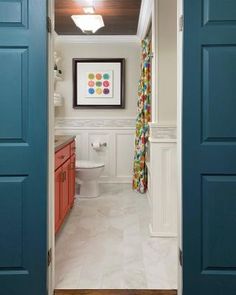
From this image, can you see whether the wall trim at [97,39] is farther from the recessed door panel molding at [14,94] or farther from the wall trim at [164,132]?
the recessed door panel molding at [14,94]

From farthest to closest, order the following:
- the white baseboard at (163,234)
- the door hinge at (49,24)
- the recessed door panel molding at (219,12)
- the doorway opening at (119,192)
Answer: the white baseboard at (163,234), the doorway opening at (119,192), the door hinge at (49,24), the recessed door panel molding at (219,12)

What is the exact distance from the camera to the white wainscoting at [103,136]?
5.81 meters

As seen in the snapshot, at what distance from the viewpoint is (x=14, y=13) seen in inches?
82.0

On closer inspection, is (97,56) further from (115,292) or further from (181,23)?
(115,292)

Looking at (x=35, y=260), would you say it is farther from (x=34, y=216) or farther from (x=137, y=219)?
(x=137, y=219)

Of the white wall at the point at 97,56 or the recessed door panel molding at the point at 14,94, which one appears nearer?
the recessed door panel molding at the point at 14,94

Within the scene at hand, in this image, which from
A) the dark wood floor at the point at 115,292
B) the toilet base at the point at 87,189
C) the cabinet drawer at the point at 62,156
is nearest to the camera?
the dark wood floor at the point at 115,292

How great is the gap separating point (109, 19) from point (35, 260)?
361cm

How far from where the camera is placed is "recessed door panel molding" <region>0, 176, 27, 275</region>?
2119 millimetres

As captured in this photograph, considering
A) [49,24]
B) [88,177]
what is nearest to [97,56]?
[88,177]

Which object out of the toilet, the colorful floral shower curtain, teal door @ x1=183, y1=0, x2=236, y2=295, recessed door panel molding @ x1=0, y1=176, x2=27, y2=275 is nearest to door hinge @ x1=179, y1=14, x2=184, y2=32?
teal door @ x1=183, y1=0, x2=236, y2=295

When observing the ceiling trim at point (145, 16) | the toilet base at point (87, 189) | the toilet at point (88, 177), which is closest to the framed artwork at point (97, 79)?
the ceiling trim at point (145, 16)

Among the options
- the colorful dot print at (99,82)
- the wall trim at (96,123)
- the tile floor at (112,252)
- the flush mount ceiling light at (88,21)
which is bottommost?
the tile floor at (112,252)

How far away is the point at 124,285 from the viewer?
2363 mm
